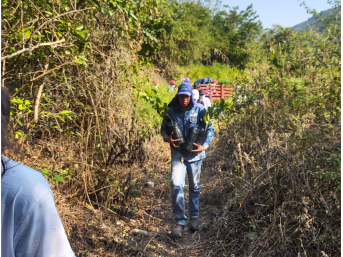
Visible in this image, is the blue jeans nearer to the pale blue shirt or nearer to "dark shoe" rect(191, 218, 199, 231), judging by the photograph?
"dark shoe" rect(191, 218, 199, 231)

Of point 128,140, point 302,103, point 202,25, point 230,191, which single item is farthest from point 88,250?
point 202,25

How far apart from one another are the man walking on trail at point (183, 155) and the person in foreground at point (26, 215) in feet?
10.8

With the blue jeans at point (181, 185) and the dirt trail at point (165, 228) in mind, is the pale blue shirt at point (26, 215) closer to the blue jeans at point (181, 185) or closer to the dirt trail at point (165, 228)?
the dirt trail at point (165, 228)

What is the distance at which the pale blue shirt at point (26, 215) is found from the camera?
0.94 m

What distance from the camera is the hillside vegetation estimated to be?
11.6ft

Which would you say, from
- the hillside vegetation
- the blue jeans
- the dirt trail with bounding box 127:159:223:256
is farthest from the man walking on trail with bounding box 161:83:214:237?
the hillside vegetation

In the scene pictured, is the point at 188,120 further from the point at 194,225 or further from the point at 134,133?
the point at 194,225

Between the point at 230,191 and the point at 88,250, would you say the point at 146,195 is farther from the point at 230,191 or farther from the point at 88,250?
the point at 88,250

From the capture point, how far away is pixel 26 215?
0.95 m

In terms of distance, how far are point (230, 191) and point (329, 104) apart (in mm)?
1987

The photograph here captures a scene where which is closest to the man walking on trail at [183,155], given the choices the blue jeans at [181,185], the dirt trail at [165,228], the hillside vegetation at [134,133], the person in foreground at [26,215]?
the blue jeans at [181,185]

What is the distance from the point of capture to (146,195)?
568 centimetres

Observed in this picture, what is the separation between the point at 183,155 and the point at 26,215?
3474 mm

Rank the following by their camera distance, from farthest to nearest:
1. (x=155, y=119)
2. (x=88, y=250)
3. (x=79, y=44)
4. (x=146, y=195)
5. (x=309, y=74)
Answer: (x=155, y=119) < (x=146, y=195) < (x=309, y=74) < (x=79, y=44) < (x=88, y=250)
